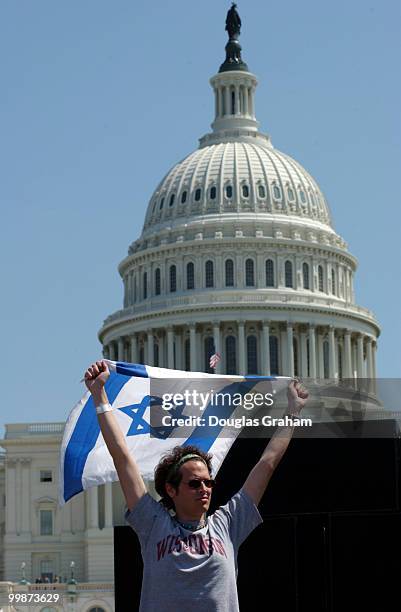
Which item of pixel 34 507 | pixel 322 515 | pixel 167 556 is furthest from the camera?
pixel 34 507

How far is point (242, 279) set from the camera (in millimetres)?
127625

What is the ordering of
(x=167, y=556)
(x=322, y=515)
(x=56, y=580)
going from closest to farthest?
(x=167, y=556) < (x=322, y=515) < (x=56, y=580)

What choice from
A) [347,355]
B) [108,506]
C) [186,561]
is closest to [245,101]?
[347,355]

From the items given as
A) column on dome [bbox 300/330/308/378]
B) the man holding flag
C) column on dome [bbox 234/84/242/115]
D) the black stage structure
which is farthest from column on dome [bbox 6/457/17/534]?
the man holding flag

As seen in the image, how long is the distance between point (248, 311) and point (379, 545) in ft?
351

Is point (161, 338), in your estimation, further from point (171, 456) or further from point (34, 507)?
point (171, 456)

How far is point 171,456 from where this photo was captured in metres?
10.7

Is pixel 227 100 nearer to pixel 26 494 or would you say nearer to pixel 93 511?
pixel 26 494

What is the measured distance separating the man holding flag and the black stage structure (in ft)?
23.5

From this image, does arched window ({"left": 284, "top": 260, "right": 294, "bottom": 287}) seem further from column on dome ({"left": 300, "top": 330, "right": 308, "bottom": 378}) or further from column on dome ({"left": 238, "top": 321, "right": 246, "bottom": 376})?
column on dome ({"left": 238, "top": 321, "right": 246, "bottom": 376})

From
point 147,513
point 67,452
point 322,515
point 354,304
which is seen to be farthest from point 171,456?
point 354,304

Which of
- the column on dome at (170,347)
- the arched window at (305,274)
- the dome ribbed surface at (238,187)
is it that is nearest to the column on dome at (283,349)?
the arched window at (305,274)

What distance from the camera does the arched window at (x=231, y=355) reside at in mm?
125769

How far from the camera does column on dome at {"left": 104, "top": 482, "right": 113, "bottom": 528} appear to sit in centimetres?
11485
